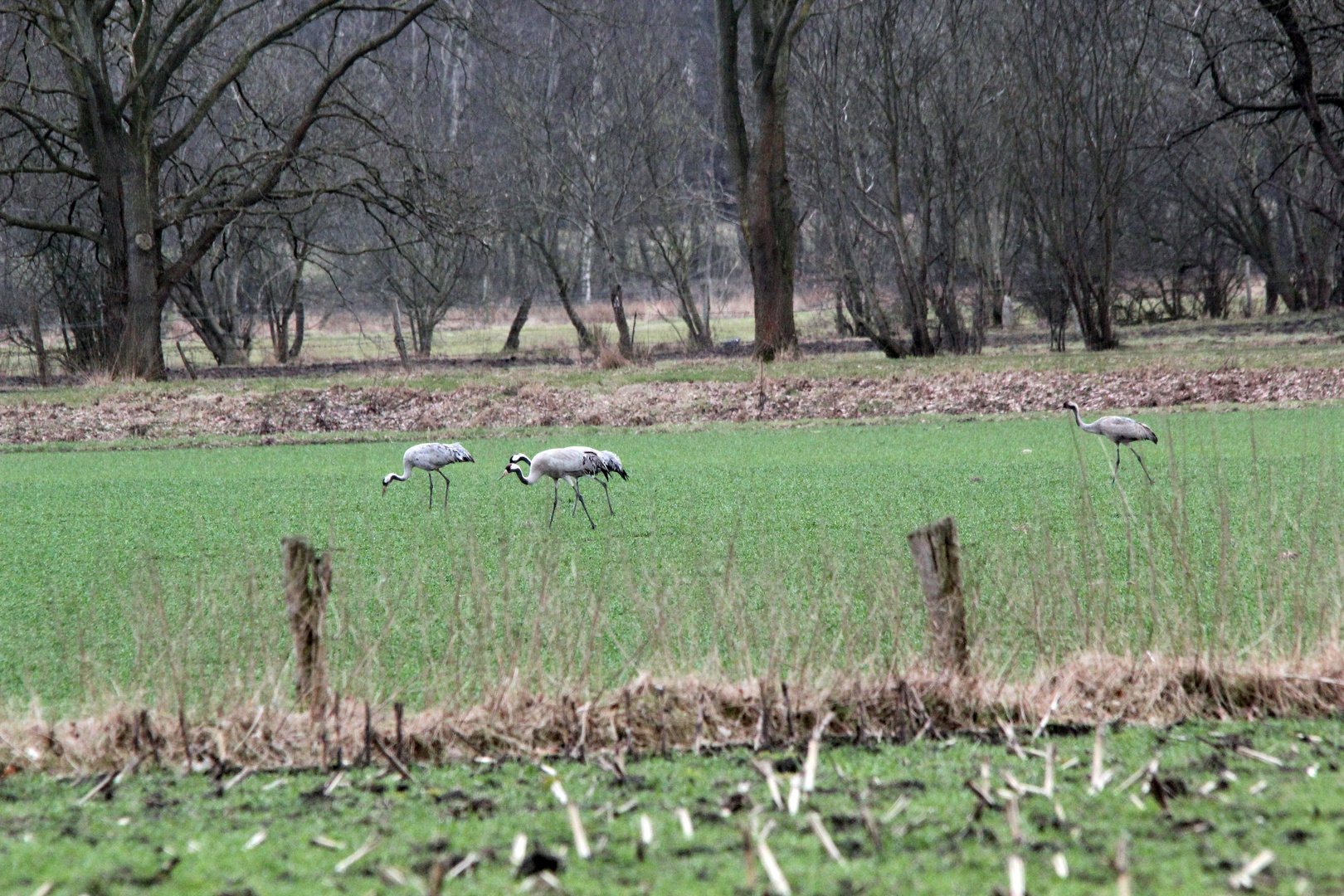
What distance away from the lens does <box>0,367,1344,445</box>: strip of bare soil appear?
18.4m

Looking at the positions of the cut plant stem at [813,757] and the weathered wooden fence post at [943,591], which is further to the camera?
the weathered wooden fence post at [943,591]

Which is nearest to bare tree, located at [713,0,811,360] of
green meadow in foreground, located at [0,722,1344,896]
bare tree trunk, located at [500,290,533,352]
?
bare tree trunk, located at [500,290,533,352]

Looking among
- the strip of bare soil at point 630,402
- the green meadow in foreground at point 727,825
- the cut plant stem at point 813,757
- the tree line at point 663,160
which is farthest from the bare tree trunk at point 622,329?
the green meadow in foreground at point 727,825

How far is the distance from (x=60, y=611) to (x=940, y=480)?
23.5ft

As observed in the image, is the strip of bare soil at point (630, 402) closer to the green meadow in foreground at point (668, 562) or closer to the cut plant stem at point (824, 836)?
the green meadow in foreground at point (668, 562)

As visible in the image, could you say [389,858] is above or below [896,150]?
below

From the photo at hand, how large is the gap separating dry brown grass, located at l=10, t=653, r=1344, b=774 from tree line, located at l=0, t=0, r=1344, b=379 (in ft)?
62.6

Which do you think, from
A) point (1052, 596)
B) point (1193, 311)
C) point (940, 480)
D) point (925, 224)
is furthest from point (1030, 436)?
point (1193, 311)

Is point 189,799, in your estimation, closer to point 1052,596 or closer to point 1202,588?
point 1052,596

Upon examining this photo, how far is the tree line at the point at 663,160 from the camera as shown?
2380cm

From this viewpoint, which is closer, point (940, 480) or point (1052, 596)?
point (1052, 596)

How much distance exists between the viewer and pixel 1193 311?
1523 inches

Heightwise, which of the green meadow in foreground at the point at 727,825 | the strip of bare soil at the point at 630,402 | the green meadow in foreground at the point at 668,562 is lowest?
the green meadow in foreground at the point at 727,825

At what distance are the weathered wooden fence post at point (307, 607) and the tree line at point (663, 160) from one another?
62.3 ft
